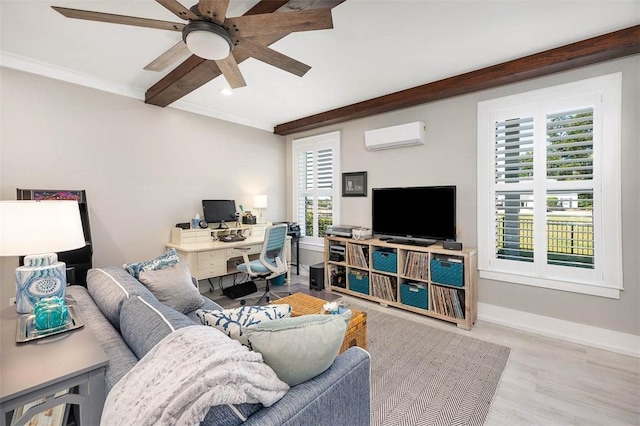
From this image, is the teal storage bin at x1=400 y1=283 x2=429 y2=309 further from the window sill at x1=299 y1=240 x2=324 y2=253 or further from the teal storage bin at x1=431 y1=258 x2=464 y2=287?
the window sill at x1=299 y1=240 x2=324 y2=253

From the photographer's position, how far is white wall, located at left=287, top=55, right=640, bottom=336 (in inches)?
93.2

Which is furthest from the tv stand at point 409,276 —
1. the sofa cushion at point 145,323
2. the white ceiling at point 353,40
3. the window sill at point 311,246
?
the sofa cushion at point 145,323

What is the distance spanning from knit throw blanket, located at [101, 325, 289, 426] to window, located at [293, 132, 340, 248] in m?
3.60

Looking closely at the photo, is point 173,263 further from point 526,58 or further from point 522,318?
point 526,58

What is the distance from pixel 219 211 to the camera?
4.11 metres

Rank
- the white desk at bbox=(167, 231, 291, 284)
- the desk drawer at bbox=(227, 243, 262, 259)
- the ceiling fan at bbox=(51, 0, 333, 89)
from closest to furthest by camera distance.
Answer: the ceiling fan at bbox=(51, 0, 333, 89) → the white desk at bbox=(167, 231, 291, 284) → the desk drawer at bbox=(227, 243, 262, 259)

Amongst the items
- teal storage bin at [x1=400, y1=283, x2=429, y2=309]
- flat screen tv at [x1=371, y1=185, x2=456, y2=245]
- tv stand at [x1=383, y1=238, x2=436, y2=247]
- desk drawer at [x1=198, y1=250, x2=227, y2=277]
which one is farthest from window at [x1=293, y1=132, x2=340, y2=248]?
desk drawer at [x1=198, y1=250, x2=227, y2=277]

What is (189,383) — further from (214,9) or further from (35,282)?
(214,9)

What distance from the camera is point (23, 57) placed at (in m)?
2.64

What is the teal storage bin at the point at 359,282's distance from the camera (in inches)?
147

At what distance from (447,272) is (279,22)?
2726 millimetres

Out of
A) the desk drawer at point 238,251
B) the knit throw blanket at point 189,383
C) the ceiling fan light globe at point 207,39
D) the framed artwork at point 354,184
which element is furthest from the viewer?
the framed artwork at point 354,184

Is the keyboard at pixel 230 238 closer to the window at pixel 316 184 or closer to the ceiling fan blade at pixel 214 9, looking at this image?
the window at pixel 316 184

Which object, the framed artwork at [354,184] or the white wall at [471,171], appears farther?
the framed artwork at [354,184]
